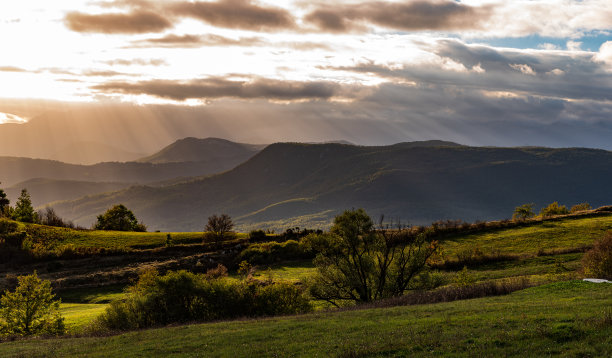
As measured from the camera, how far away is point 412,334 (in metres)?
25.8

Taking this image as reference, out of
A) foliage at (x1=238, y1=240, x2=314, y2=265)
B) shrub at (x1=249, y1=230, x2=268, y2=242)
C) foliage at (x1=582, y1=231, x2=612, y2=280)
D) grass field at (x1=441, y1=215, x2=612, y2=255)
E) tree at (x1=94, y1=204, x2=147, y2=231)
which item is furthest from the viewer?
tree at (x1=94, y1=204, x2=147, y2=231)

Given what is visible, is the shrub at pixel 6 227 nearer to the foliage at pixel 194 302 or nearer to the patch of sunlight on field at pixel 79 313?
the patch of sunlight on field at pixel 79 313

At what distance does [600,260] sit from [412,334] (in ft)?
105

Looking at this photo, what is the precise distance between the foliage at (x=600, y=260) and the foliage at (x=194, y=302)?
99.0ft

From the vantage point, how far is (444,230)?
10250 centimetres

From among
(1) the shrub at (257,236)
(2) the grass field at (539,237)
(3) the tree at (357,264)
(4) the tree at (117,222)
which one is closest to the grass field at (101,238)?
(1) the shrub at (257,236)

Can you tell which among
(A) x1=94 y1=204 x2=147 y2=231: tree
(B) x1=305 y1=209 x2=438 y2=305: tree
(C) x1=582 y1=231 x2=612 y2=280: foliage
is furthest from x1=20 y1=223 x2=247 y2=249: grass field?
(C) x1=582 y1=231 x2=612 y2=280: foliage

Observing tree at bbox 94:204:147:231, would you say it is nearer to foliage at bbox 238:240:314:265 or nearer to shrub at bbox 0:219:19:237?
shrub at bbox 0:219:19:237

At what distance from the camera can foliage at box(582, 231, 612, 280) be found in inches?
1804

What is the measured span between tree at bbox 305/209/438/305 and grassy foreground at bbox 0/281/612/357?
15.6 meters

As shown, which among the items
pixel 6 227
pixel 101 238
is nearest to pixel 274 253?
pixel 101 238

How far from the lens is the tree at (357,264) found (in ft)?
171

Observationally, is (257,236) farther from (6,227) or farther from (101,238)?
(6,227)

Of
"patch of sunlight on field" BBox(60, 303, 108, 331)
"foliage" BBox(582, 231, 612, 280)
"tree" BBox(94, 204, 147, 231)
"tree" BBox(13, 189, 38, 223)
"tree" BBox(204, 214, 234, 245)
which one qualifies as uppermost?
"tree" BBox(13, 189, 38, 223)
